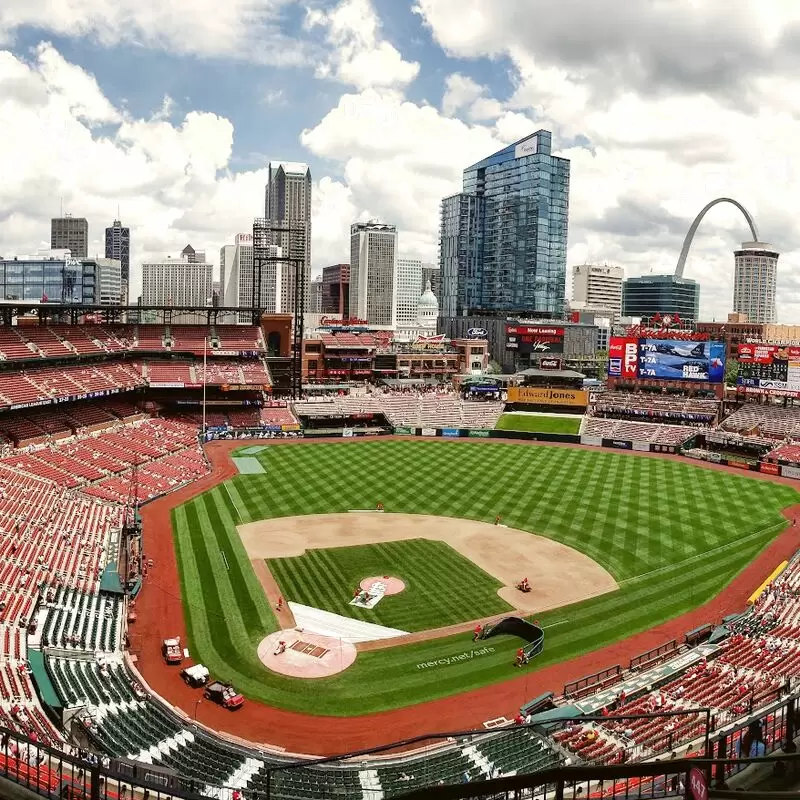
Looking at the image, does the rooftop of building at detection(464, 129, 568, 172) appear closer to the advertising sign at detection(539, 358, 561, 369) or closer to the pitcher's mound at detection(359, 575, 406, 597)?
the advertising sign at detection(539, 358, 561, 369)

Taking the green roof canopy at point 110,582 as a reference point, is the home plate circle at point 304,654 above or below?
below

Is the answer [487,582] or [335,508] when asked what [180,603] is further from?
[335,508]

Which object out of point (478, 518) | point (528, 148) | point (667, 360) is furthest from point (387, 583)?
point (528, 148)

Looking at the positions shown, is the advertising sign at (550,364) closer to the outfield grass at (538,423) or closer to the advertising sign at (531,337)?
the outfield grass at (538,423)

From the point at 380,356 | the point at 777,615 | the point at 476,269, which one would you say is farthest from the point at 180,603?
the point at 476,269

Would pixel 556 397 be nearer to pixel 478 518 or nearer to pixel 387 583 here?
pixel 478 518

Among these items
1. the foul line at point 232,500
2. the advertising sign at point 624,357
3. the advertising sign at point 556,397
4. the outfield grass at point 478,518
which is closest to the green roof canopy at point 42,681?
the outfield grass at point 478,518

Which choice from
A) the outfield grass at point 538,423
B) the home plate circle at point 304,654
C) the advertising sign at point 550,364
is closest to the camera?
→ the home plate circle at point 304,654
